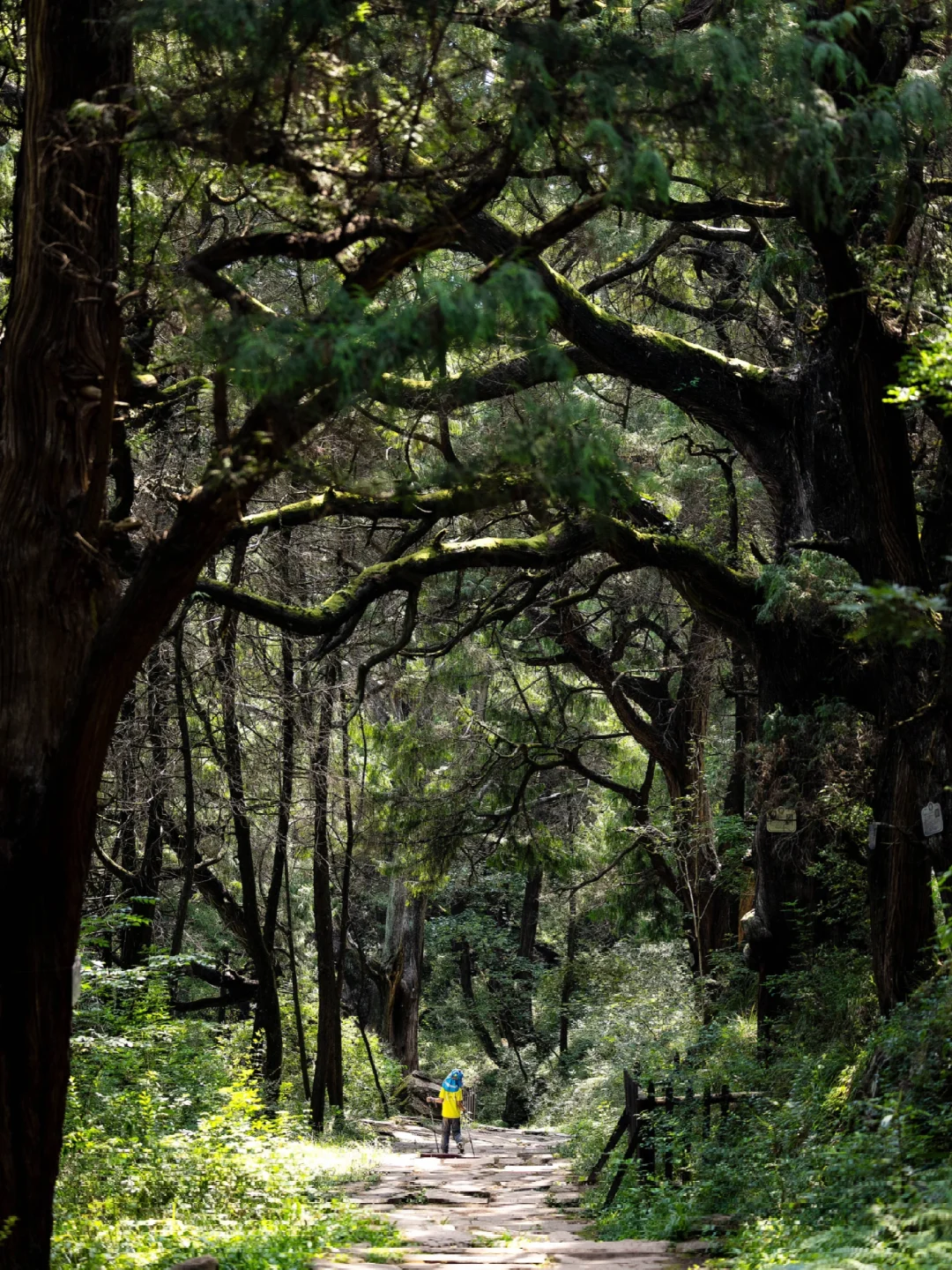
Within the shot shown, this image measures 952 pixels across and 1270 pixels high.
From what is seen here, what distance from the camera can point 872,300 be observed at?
8797 millimetres

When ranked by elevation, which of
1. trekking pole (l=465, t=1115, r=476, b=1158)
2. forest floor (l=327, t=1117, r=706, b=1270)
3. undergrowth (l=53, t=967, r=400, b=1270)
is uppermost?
undergrowth (l=53, t=967, r=400, b=1270)

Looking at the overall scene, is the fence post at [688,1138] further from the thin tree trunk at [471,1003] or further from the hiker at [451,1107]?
the thin tree trunk at [471,1003]

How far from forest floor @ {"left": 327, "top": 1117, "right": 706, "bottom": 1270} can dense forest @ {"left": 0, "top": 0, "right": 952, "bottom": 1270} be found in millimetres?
420

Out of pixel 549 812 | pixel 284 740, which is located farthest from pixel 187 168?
pixel 549 812

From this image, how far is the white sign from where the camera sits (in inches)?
331

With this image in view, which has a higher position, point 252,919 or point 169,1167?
point 252,919

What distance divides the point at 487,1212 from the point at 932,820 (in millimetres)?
5503

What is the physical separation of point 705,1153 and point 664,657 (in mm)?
9093

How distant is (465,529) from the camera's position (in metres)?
12.1

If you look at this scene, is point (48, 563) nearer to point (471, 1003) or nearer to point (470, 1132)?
point (470, 1132)

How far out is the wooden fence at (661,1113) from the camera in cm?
987

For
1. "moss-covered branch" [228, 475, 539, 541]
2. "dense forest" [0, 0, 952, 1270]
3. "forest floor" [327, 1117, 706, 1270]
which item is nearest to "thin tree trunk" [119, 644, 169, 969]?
"dense forest" [0, 0, 952, 1270]

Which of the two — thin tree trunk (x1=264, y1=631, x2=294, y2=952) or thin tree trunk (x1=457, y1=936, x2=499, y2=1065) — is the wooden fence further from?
thin tree trunk (x1=457, y1=936, x2=499, y2=1065)

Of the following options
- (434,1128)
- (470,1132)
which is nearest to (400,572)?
(434,1128)
